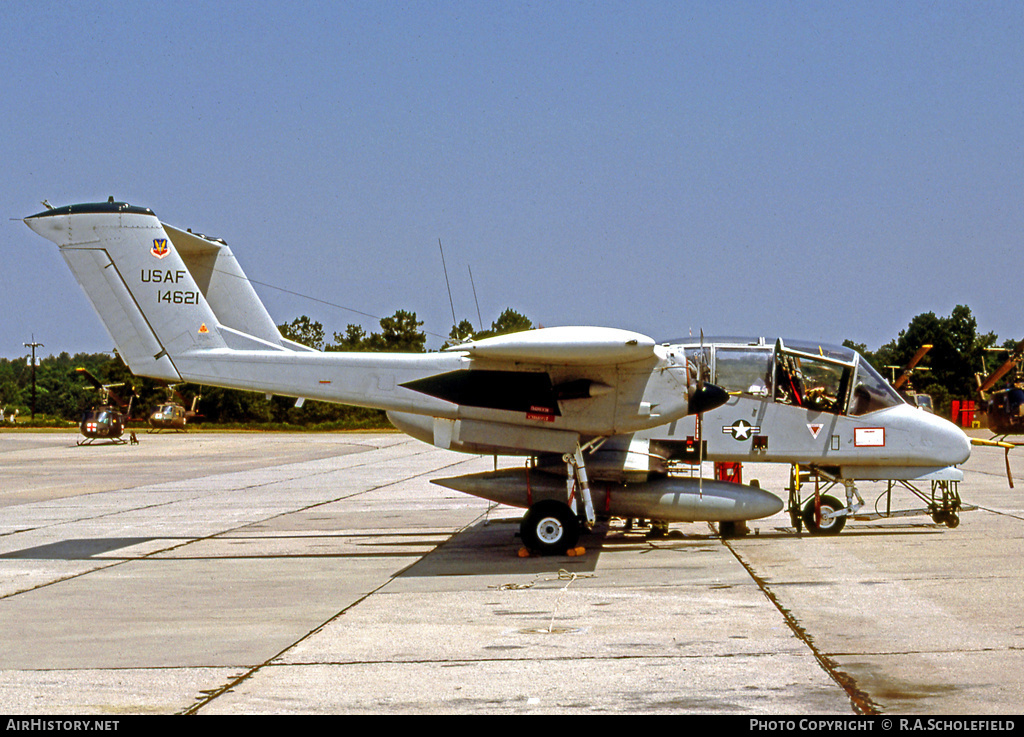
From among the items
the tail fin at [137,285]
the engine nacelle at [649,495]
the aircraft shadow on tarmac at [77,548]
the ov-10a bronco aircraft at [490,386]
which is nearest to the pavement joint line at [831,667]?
the engine nacelle at [649,495]

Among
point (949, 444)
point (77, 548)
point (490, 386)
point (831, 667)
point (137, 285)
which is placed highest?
point (137, 285)

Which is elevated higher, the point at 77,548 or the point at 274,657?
the point at 274,657

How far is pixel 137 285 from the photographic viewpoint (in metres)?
12.9

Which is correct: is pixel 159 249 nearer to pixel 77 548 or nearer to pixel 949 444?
pixel 77 548

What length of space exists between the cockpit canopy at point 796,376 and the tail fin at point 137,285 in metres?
6.01

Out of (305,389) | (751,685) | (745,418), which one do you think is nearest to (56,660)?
(751,685)

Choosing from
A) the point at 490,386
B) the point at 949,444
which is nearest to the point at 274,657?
the point at 490,386

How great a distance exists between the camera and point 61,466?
31.9m

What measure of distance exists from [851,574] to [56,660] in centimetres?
752

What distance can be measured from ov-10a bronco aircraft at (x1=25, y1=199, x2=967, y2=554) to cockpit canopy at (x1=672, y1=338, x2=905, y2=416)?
1.07ft

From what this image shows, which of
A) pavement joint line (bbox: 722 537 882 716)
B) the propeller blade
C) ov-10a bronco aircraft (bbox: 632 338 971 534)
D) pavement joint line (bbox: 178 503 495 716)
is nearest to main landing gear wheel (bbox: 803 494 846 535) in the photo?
ov-10a bronco aircraft (bbox: 632 338 971 534)

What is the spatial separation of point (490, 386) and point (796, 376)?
14.2 ft

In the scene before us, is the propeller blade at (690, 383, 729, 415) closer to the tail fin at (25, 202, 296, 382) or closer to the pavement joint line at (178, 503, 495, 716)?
the pavement joint line at (178, 503, 495, 716)

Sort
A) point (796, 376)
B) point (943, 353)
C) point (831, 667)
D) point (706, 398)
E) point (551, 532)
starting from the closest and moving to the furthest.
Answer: point (831, 667)
point (551, 532)
point (706, 398)
point (796, 376)
point (943, 353)
